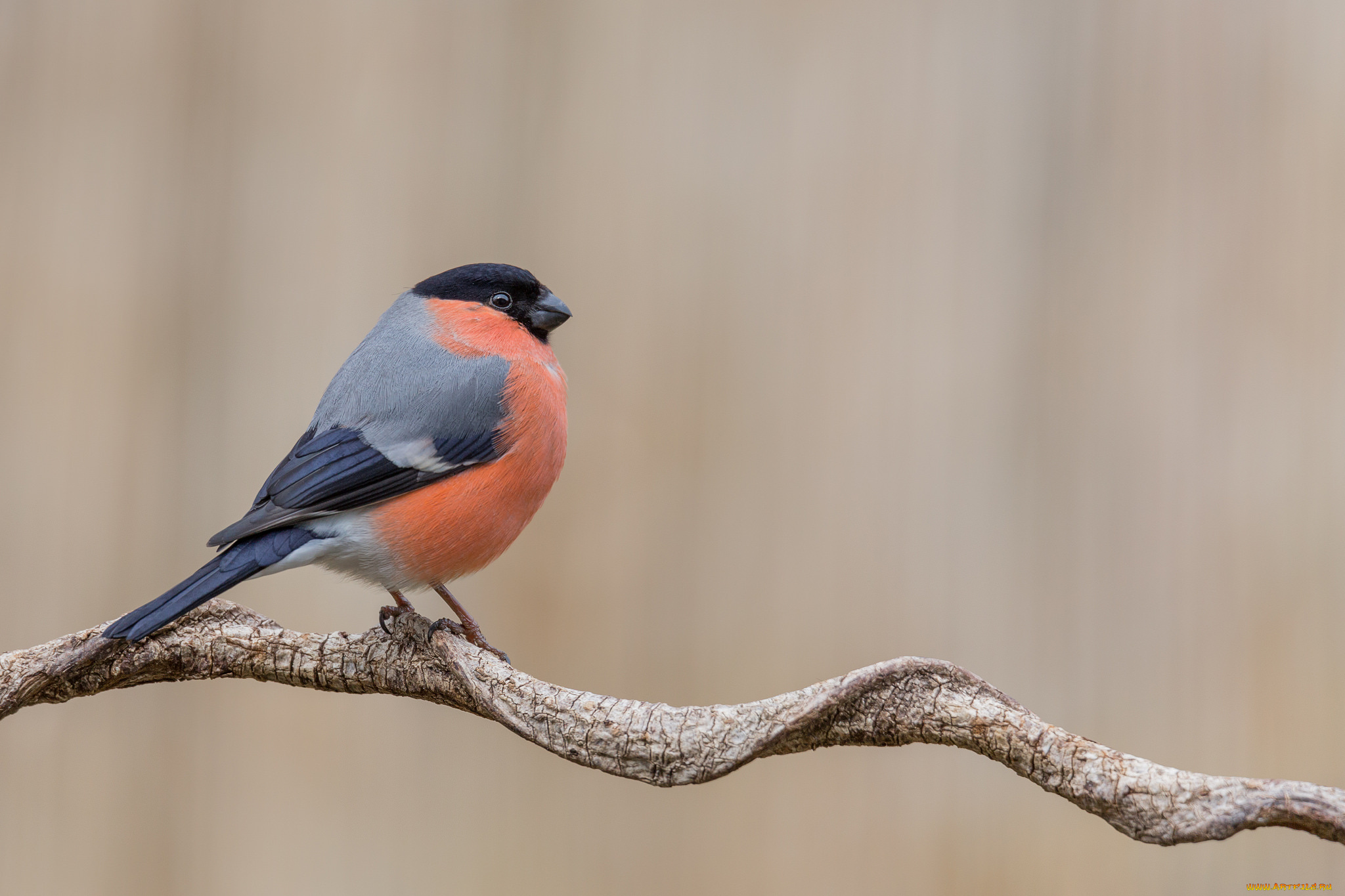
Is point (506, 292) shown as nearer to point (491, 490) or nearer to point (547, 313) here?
point (547, 313)

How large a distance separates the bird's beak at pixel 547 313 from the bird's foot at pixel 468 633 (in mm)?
417

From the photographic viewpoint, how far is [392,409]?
1213mm

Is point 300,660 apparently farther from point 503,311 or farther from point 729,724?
point 503,311

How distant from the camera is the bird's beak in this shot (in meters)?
1.37

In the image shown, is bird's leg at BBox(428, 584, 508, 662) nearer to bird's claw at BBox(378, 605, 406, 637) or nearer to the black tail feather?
bird's claw at BBox(378, 605, 406, 637)

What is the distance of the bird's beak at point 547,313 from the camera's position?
1.37 meters

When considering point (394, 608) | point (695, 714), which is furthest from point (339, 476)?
point (695, 714)

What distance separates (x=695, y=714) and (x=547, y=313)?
770 millimetres

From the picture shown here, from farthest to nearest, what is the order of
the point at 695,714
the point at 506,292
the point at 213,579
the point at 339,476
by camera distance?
the point at 506,292 < the point at 339,476 < the point at 213,579 < the point at 695,714

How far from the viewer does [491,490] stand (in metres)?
1.16

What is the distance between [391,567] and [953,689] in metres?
0.67

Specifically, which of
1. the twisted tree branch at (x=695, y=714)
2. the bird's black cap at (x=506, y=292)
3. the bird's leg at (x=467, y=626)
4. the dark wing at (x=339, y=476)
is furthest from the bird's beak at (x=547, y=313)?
the twisted tree branch at (x=695, y=714)

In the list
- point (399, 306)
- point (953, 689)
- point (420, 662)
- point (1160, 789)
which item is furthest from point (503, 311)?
point (1160, 789)

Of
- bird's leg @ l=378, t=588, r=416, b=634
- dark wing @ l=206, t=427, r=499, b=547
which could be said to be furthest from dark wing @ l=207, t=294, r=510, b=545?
bird's leg @ l=378, t=588, r=416, b=634
